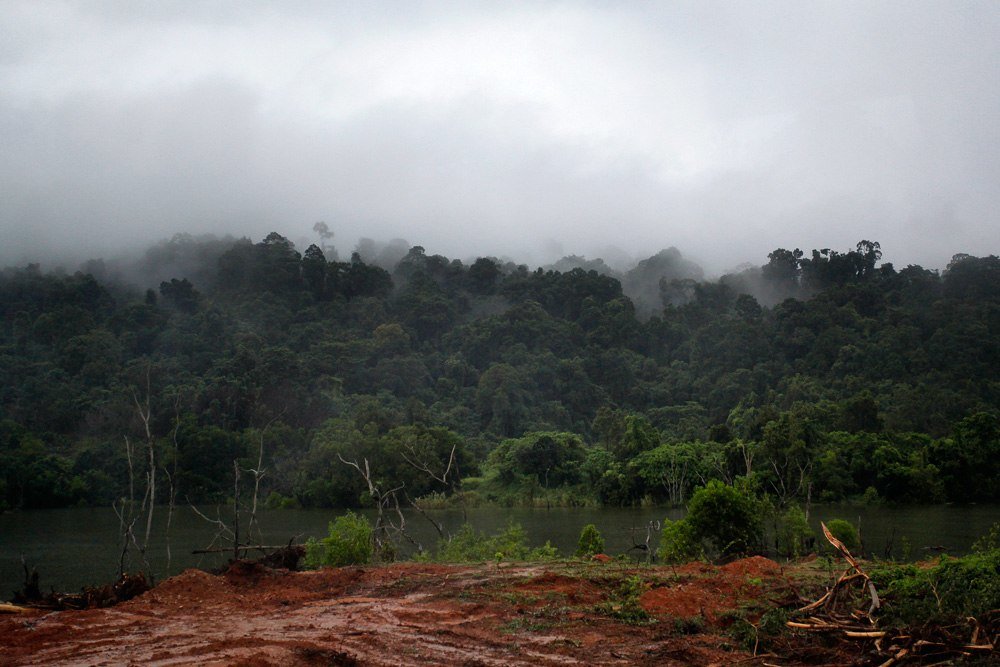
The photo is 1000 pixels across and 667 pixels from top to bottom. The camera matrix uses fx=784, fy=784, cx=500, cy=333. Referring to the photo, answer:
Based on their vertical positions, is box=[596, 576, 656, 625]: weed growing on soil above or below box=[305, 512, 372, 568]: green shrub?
above

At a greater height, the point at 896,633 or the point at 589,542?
the point at 896,633

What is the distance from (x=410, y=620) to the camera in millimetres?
10867

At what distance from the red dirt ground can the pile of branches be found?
46cm

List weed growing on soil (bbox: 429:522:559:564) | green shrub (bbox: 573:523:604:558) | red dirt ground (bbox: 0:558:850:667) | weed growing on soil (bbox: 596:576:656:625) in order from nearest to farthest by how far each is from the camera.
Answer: red dirt ground (bbox: 0:558:850:667), weed growing on soil (bbox: 596:576:656:625), weed growing on soil (bbox: 429:522:559:564), green shrub (bbox: 573:523:604:558)

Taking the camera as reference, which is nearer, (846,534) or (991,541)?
(991,541)

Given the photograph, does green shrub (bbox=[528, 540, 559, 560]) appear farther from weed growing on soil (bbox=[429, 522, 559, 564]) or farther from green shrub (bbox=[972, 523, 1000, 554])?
green shrub (bbox=[972, 523, 1000, 554])

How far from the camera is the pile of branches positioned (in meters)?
7.20

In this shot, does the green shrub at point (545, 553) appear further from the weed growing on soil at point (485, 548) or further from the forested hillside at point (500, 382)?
the forested hillside at point (500, 382)

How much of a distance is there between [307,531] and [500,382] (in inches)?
1447

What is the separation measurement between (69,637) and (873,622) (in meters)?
9.92

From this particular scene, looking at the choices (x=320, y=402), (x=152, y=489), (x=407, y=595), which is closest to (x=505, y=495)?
(x=320, y=402)

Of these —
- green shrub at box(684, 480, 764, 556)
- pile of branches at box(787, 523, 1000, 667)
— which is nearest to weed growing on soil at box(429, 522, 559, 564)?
green shrub at box(684, 480, 764, 556)

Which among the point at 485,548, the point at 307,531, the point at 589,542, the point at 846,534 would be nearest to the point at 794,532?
the point at 846,534

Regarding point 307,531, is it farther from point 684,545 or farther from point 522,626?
point 522,626
